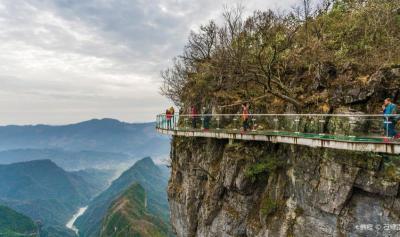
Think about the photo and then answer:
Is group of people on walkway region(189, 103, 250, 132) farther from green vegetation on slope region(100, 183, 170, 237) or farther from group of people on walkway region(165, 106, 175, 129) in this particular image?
green vegetation on slope region(100, 183, 170, 237)

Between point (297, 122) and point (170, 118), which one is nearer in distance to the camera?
point (297, 122)

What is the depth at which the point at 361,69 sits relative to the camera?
17.7 m

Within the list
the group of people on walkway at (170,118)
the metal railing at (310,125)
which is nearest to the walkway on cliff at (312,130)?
the metal railing at (310,125)

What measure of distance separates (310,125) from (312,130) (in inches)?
12.1

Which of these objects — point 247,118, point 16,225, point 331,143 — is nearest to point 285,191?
point 331,143

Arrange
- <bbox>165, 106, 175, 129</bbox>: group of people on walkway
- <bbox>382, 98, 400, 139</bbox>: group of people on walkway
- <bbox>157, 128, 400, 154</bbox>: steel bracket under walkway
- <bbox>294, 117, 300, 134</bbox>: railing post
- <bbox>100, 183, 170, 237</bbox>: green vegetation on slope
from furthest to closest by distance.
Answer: <bbox>100, 183, 170, 237</bbox>: green vegetation on slope → <bbox>165, 106, 175, 129</bbox>: group of people on walkway → <bbox>294, 117, 300, 134</bbox>: railing post → <bbox>157, 128, 400, 154</bbox>: steel bracket under walkway → <bbox>382, 98, 400, 139</bbox>: group of people on walkway

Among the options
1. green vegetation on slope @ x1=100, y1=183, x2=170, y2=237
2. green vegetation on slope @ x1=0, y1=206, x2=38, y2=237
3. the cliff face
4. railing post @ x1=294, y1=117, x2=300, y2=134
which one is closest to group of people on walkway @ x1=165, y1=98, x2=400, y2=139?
the cliff face

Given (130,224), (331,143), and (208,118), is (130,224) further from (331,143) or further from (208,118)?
(331,143)

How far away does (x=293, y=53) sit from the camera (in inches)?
923

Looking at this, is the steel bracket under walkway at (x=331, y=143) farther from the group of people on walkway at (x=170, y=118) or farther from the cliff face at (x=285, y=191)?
the group of people on walkway at (x=170, y=118)

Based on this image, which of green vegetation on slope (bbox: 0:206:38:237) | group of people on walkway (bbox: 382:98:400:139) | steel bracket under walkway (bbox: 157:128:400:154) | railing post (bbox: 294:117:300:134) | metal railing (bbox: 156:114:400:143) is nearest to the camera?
group of people on walkway (bbox: 382:98:400:139)

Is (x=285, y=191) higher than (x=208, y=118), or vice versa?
(x=208, y=118)

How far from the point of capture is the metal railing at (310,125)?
41.6ft

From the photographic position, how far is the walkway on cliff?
41.8 feet
